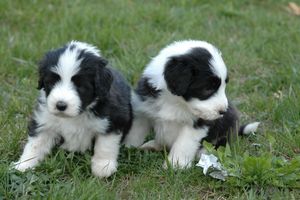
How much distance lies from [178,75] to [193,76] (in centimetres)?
13

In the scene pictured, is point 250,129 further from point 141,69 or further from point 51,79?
point 51,79

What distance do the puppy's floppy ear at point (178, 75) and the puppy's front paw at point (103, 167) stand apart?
32.1 inches

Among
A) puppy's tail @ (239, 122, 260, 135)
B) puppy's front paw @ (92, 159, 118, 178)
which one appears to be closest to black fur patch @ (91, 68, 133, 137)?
puppy's front paw @ (92, 159, 118, 178)

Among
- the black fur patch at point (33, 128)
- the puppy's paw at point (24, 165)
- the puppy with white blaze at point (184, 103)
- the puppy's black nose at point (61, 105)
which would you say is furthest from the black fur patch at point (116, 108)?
the puppy's paw at point (24, 165)

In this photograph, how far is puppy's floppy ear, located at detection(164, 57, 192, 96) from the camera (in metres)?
4.97

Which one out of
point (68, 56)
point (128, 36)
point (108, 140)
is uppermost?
point (68, 56)

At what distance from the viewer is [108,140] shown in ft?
16.7

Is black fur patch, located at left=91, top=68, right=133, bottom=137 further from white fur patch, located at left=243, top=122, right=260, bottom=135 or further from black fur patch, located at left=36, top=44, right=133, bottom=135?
white fur patch, located at left=243, top=122, right=260, bottom=135

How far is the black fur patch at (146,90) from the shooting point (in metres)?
5.35

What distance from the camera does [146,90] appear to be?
5445 mm

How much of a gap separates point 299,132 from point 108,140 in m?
1.92

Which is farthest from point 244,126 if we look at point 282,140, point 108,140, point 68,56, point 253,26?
point 253,26

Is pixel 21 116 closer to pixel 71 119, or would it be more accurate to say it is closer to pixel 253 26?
pixel 71 119

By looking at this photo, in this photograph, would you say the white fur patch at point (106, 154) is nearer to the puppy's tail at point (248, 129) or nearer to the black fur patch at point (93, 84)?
the black fur patch at point (93, 84)
